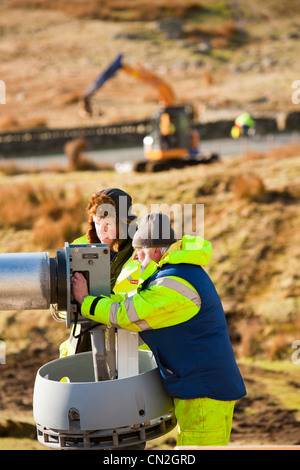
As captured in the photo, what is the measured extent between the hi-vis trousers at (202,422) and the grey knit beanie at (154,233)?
28.9 inches

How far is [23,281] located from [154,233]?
0.62m

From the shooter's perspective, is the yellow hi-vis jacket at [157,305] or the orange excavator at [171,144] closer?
the yellow hi-vis jacket at [157,305]

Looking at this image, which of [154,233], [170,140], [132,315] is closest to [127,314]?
[132,315]

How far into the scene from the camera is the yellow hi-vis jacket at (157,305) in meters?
3.64

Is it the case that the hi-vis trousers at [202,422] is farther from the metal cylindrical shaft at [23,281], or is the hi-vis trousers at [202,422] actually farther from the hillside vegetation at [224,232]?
the hillside vegetation at [224,232]

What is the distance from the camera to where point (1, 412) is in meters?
8.36

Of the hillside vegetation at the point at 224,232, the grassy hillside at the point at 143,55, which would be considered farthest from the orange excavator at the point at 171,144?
the grassy hillside at the point at 143,55

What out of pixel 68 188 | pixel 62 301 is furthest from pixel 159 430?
pixel 68 188

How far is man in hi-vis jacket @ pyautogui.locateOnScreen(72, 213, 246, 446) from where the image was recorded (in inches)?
144

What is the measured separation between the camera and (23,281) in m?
3.68

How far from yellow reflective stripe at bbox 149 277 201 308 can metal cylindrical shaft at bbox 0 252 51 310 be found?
18.9 inches

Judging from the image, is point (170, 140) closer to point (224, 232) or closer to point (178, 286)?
point (224, 232)
